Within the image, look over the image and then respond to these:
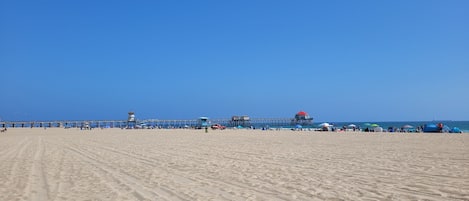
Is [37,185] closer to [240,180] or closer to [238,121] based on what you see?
[240,180]

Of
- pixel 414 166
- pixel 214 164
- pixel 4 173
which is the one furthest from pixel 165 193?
pixel 414 166

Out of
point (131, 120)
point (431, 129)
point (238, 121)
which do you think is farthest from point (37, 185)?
point (238, 121)

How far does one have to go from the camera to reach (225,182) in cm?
651

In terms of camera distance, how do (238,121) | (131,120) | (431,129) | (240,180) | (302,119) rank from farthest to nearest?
(302,119), (238,121), (131,120), (431,129), (240,180)

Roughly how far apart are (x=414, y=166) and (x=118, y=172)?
658cm

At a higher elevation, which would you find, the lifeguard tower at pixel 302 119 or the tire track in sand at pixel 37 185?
the lifeguard tower at pixel 302 119

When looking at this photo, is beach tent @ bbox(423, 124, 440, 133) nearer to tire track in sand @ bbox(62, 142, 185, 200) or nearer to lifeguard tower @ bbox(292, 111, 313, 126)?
tire track in sand @ bbox(62, 142, 185, 200)

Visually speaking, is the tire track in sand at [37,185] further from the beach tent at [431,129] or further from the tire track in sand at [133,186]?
the beach tent at [431,129]

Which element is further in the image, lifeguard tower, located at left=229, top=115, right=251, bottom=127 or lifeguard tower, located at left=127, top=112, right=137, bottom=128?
lifeguard tower, located at left=229, top=115, right=251, bottom=127

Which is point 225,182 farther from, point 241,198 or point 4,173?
point 4,173

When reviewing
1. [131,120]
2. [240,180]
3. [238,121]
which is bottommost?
[240,180]

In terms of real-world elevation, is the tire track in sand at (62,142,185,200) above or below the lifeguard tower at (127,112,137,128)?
below

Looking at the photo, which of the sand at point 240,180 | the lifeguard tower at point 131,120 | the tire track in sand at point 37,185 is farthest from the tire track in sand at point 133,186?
the lifeguard tower at point 131,120

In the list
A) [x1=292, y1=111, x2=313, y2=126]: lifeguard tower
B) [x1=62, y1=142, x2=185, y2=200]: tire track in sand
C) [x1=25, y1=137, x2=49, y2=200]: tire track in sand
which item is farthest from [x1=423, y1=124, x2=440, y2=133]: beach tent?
[x1=292, y1=111, x2=313, y2=126]: lifeguard tower
